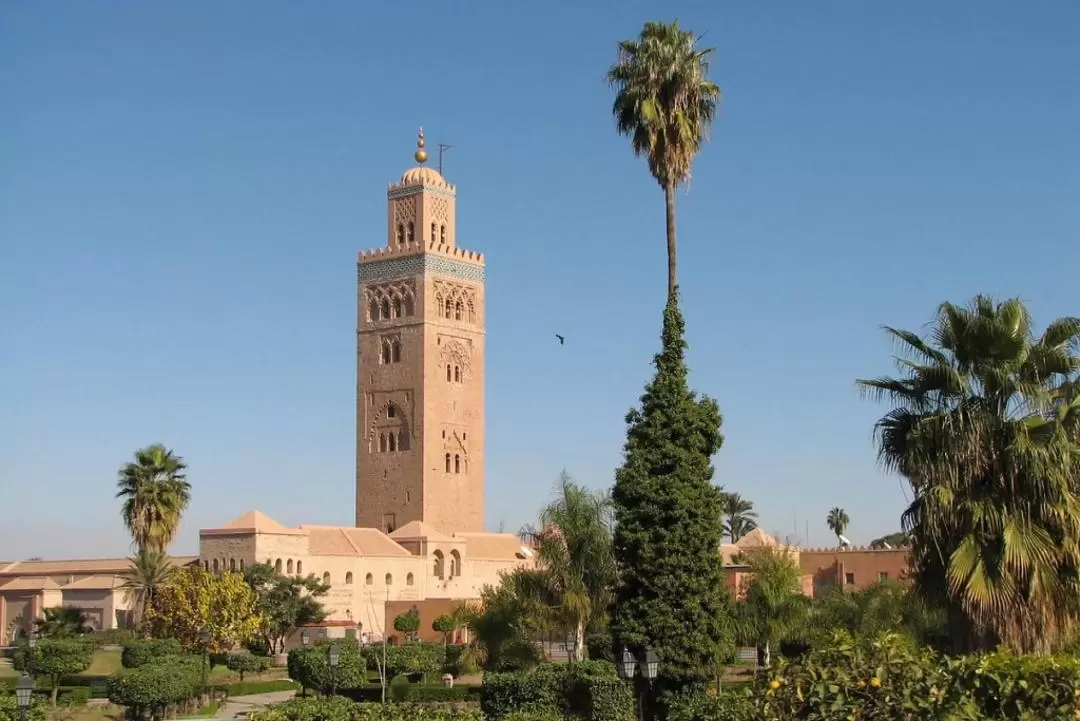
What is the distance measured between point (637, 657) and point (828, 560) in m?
30.4

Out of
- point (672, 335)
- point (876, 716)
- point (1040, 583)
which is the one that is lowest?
point (876, 716)

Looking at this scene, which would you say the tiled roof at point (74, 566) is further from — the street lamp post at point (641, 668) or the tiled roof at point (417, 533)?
the street lamp post at point (641, 668)

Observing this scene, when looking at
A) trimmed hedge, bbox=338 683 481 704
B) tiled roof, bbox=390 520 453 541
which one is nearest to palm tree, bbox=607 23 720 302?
trimmed hedge, bbox=338 683 481 704

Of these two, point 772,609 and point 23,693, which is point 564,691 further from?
point 772,609

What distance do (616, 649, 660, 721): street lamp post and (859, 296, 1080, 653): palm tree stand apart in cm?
364

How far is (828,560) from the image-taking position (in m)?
49.9

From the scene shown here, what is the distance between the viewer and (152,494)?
132 feet

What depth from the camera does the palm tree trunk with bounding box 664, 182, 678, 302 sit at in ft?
74.8

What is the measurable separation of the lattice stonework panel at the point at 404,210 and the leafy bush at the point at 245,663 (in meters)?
24.2

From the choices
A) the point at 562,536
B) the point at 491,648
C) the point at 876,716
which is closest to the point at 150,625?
the point at 491,648

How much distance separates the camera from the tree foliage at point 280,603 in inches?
1710

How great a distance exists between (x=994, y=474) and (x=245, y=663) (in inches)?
969

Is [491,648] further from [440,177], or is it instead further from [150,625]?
[440,177]

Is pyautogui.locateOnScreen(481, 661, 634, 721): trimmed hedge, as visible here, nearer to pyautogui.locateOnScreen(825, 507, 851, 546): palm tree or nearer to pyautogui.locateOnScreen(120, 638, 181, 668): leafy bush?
pyautogui.locateOnScreen(120, 638, 181, 668): leafy bush
